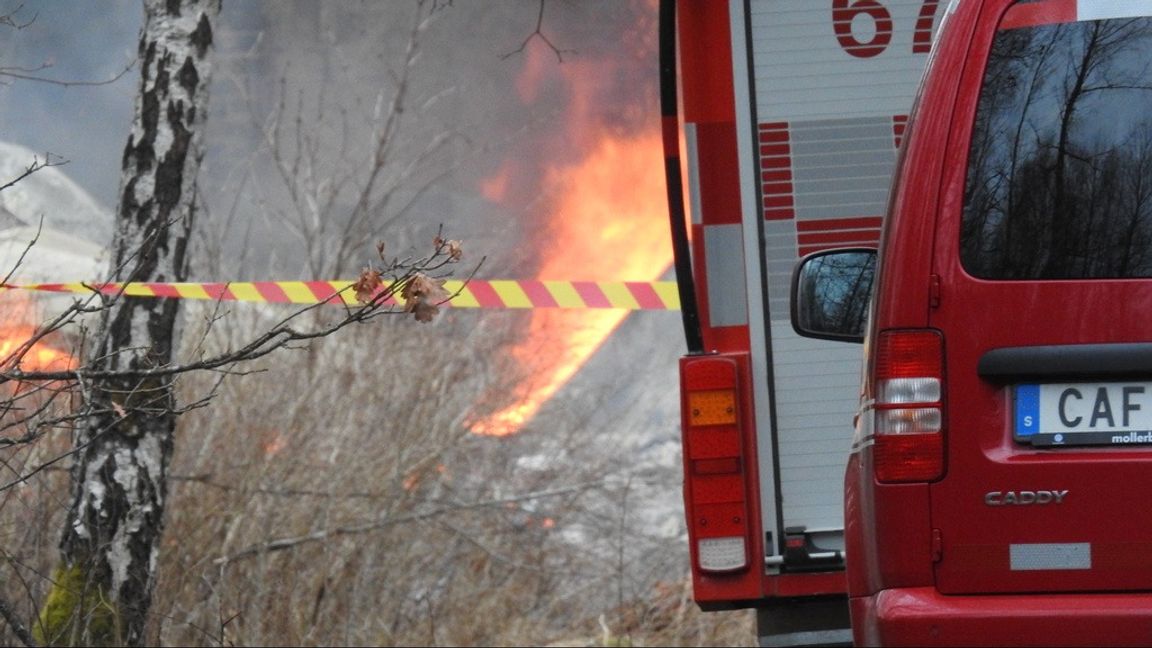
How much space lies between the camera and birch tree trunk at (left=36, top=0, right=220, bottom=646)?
614 centimetres

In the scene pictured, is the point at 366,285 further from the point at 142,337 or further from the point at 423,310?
the point at 142,337

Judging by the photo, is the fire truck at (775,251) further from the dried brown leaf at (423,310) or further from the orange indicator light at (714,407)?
the dried brown leaf at (423,310)

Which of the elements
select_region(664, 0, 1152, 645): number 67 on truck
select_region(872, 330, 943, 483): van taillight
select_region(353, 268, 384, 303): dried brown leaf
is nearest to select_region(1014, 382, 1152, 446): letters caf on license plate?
select_region(664, 0, 1152, 645): number 67 on truck

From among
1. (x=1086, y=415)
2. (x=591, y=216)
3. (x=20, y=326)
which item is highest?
(x=591, y=216)

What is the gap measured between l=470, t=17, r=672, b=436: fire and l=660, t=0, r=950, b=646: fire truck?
269 inches

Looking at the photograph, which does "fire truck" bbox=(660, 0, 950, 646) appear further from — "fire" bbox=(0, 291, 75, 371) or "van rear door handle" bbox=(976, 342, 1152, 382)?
"fire" bbox=(0, 291, 75, 371)

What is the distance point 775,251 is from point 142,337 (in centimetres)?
271

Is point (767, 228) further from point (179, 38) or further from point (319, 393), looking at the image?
point (319, 393)

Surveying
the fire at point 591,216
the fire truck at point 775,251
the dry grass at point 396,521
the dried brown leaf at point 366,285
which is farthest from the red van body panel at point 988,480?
the fire at point 591,216

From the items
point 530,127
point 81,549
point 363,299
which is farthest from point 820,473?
point 530,127

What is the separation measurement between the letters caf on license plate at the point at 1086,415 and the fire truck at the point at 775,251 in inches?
66.8

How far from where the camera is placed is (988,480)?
3.27 metres

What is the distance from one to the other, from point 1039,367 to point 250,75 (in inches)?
466

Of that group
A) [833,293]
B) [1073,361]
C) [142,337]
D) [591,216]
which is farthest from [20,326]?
[591,216]
